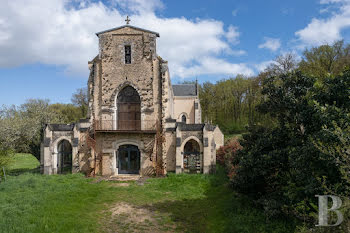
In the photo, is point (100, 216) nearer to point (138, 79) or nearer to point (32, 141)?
point (138, 79)

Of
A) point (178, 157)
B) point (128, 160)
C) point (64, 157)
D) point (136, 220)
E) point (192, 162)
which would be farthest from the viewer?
point (64, 157)

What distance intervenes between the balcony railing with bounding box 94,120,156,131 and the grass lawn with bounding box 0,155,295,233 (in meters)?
4.30

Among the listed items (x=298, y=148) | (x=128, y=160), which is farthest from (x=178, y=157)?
(x=298, y=148)

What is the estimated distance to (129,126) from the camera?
18859mm

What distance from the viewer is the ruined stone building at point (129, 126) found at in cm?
1823

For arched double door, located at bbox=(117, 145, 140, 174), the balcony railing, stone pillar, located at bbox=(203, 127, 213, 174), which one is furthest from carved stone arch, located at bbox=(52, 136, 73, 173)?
stone pillar, located at bbox=(203, 127, 213, 174)

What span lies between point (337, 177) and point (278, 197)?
10.6 feet

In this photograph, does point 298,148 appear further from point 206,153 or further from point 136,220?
point 206,153

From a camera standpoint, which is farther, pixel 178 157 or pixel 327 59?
pixel 327 59

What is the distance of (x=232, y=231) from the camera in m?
8.59

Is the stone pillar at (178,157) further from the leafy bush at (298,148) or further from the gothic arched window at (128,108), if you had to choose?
the leafy bush at (298,148)

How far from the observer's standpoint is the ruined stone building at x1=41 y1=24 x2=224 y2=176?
59.8ft

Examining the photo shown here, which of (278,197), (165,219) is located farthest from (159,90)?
(278,197)

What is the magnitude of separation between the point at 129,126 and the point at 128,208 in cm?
826
